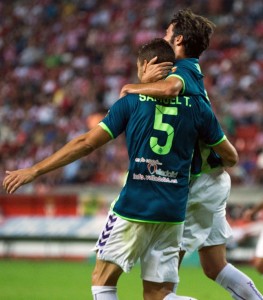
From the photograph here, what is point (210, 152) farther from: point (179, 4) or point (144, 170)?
point (179, 4)

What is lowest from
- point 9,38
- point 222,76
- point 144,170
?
point 144,170

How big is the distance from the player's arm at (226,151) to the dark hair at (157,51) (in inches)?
30.8

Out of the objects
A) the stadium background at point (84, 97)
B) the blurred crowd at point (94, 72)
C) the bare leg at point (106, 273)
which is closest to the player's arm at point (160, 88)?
the bare leg at point (106, 273)

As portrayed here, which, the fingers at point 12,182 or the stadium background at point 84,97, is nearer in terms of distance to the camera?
the fingers at point 12,182

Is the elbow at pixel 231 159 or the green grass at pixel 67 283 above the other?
the elbow at pixel 231 159

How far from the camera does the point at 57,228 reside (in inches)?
741

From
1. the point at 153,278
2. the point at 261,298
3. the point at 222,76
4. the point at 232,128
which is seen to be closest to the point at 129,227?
the point at 153,278

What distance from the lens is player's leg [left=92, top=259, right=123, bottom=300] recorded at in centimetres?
640

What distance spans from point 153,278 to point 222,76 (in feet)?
51.3

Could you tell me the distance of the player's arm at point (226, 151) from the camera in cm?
675


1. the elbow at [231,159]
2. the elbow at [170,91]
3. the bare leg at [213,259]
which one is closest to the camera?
the elbow at [170,91]

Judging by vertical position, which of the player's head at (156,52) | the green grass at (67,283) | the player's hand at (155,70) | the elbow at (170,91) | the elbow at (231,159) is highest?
the player's head at (156,52)

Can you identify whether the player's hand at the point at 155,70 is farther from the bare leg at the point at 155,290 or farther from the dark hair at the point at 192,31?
the bare leg at the point at 155,290

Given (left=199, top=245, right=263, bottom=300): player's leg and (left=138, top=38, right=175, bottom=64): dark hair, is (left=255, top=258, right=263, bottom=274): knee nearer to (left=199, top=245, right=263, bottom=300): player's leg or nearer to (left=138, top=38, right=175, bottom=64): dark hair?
(left=199, top=245, right=263, bottom=300): player's leg
